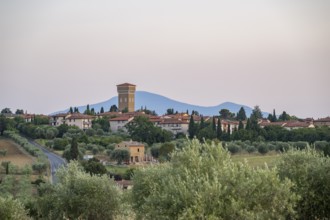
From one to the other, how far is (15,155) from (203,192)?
51186 millimetres

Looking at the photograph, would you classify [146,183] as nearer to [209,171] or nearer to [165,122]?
[209,171]

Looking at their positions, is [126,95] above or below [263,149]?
above

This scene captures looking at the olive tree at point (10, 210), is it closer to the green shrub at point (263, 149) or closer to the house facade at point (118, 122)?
the green shrub at point (263, 149)

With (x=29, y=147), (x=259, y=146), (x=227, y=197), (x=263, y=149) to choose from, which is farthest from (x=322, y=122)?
(x=227, y=197)

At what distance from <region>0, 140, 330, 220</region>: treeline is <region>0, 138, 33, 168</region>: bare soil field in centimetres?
3076

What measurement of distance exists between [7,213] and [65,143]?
169ft

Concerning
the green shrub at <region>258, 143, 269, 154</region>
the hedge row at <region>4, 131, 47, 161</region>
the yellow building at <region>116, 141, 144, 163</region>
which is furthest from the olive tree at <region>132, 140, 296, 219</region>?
the green shrub at <region>258, 143, 269, 154</region>

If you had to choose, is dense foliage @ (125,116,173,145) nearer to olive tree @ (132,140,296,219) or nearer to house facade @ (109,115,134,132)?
house facade @ (109,115,134,132)

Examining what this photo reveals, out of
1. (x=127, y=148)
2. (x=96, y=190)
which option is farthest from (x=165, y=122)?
(x=96, y=190)

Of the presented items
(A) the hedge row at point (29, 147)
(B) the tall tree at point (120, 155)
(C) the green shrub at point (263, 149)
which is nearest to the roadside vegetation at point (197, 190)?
(A) the hedge row at point (29, 147)

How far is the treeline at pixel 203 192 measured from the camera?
15367mm

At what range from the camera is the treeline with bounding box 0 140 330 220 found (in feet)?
50.4

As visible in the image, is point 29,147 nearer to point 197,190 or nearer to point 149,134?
point 149,134

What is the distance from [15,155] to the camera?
208 ft
